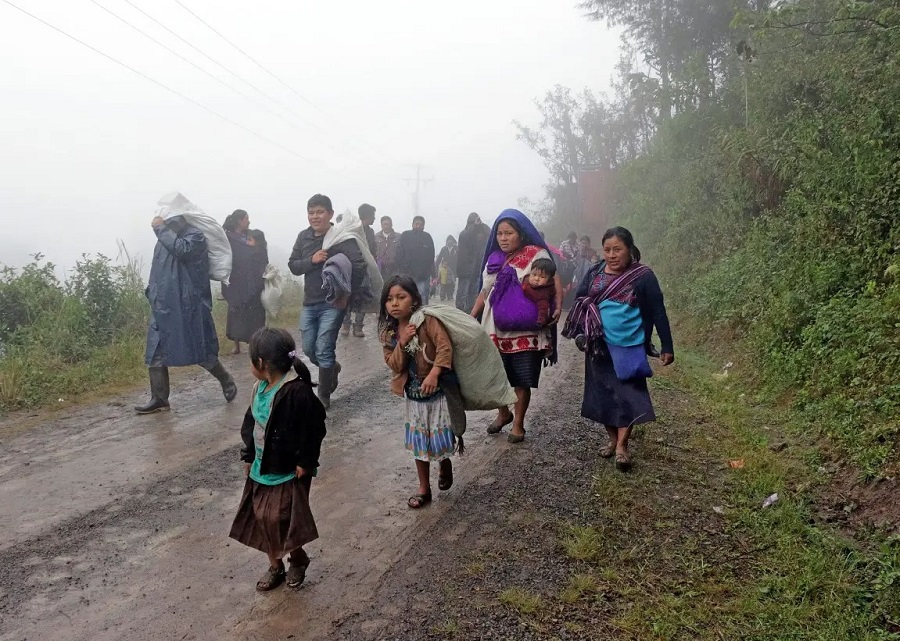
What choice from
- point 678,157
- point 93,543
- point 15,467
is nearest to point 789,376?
point 93,543

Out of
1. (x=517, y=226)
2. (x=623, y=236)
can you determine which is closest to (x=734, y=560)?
(x=623, y=236)

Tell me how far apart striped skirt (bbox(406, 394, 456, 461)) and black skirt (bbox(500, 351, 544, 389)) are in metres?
1.20

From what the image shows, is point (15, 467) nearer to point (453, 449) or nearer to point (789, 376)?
point (453, 449)

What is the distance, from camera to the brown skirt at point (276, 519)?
9.87ft

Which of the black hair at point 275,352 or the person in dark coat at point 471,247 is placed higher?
the person in dark coat at point 471,247

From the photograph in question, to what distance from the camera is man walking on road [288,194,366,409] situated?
592 centimetres

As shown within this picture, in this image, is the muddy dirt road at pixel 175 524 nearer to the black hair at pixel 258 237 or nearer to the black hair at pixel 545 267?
the black hair at pixel 545 267

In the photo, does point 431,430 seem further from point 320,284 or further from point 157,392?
point 157,392

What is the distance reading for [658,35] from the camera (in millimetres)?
16516

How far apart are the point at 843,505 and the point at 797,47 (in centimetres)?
878

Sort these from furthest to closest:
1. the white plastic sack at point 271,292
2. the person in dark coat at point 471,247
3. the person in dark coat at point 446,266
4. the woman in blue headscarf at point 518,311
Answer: the person in dark coat at point 446,266 → the person in dark coat at point 471,247 → the white plastic sack at point 271,292 → the woman in blue headscarf at point 518,311

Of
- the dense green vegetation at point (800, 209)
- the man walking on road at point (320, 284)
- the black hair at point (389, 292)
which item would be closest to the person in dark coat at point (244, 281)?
the man walking on road at point (320, 284)

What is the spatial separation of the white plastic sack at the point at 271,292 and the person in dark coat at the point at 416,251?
3515 millimetres

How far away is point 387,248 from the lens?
1170 centimetres
